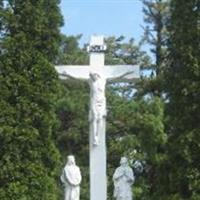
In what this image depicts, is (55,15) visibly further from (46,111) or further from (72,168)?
(72,168)

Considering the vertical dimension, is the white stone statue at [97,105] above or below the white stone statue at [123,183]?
above

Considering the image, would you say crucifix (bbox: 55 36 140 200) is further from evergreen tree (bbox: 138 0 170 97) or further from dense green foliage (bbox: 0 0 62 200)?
evergreen tree (bbox: 138 0 170 97)

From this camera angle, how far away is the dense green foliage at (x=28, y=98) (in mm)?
14852

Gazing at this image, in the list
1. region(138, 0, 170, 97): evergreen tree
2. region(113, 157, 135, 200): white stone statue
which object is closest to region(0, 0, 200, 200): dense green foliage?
region(113, 157, 135, 200): white stone statue

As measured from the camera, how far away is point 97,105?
15055mm

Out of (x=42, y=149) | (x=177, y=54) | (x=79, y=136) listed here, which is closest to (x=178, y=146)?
(x=177, y=54)

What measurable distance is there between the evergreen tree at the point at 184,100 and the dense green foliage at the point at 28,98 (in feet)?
8.14

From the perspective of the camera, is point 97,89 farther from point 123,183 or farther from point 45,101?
point 123,183

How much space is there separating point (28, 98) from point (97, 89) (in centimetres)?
144

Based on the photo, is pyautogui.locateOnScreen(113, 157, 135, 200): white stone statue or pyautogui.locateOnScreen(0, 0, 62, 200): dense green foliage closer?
pyautogui.locateOnScreen(113, 157, 135, 200): white stone statue

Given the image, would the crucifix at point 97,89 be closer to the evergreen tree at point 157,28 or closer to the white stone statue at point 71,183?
the white stone statue at point 71,183

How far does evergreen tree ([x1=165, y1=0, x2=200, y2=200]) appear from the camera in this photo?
14.2 m

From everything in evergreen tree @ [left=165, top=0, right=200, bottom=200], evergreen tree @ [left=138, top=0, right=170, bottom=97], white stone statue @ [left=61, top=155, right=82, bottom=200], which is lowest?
white stone statue @ [left=61, top=155, right=82, bottom=200]

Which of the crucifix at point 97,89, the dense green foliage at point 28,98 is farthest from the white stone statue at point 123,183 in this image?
the dense green foliage at point 28,98
